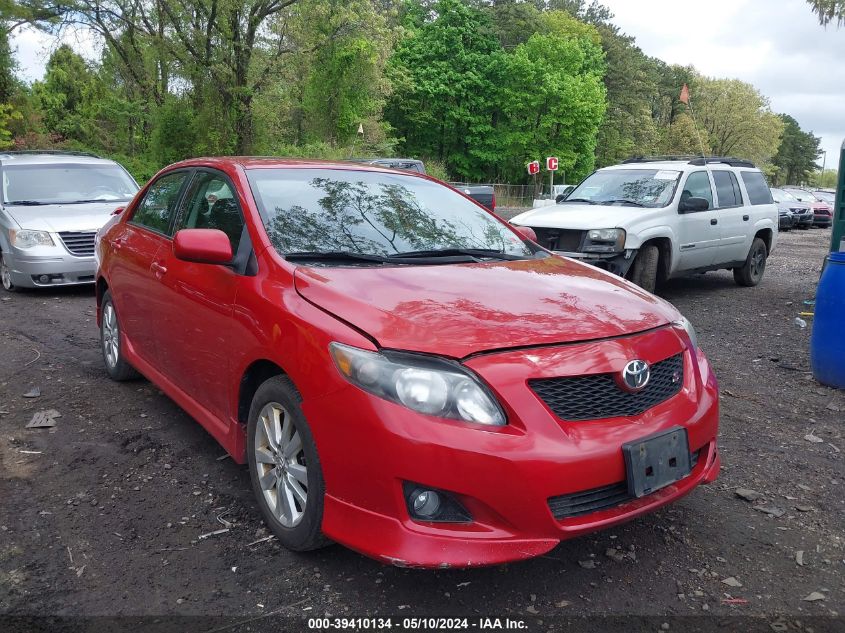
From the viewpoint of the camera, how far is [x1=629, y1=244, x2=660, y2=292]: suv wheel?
27.9 ft

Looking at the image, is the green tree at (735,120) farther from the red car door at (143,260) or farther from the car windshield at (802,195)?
the red car door at (143,260)

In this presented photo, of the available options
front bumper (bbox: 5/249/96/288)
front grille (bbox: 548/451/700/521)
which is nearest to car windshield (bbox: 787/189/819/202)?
front bumper (bbox: 5/249/96/288)

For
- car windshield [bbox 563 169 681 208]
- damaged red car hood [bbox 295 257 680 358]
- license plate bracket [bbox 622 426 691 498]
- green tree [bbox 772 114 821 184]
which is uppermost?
green tree [bbox 772 114 821 184]

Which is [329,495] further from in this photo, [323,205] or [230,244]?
[323,205]

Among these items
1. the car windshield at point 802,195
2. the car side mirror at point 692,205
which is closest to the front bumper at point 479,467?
the car side mirror at point 692,205

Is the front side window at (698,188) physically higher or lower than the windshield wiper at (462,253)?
higher

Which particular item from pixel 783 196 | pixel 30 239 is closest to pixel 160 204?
pixel 30 239

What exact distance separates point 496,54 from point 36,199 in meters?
45.6

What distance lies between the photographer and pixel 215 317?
11.3 ft

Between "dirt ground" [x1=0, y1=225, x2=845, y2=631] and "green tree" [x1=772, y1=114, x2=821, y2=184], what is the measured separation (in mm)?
124457

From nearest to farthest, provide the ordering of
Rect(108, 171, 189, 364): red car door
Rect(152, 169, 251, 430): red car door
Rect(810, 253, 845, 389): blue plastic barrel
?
Rect(152, 169, 251, 430): red car door, Rect(108, 171, 189, 364): red car door, Rect(810, 253, 845, 389): blue plastic barrel

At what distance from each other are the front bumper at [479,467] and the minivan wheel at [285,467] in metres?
0.12

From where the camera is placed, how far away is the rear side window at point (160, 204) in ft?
14.4

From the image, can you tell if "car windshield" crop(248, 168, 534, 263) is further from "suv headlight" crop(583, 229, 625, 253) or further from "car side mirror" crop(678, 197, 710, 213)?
"car side mirror" crop(678, 197, 710, 213)
